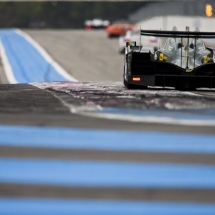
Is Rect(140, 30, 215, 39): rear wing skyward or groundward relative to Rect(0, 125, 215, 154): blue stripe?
skyward

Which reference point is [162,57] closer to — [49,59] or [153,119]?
[153,119]

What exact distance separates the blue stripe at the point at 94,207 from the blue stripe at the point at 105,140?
2.38ft

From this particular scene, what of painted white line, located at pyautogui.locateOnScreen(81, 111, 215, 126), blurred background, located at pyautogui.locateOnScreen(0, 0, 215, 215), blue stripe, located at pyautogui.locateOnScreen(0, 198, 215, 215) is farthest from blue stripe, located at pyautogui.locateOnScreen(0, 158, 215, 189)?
painted white line, located at pyautogui.locateOnScreen(81, 111, 215, 126)

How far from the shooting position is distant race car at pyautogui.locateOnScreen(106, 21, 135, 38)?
161 feet

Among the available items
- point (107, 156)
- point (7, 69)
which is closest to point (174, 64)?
point (107, 156)

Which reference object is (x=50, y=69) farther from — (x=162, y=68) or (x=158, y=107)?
(x=158, y=107)

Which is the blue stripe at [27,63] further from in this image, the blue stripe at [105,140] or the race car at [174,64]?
the blue stripe at [105,140]

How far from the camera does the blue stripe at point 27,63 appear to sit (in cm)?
2838

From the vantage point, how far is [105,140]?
5758 millimetres

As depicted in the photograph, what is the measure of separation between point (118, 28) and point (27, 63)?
18.3 meters

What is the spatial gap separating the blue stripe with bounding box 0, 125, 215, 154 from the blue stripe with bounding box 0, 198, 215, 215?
727mm

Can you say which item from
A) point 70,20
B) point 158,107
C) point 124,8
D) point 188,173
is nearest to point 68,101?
point 158,107

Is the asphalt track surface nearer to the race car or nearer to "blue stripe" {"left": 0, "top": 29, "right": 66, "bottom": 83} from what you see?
the race car

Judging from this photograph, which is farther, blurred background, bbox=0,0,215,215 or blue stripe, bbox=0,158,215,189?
blue stripe, bbox=0,158,215,189
